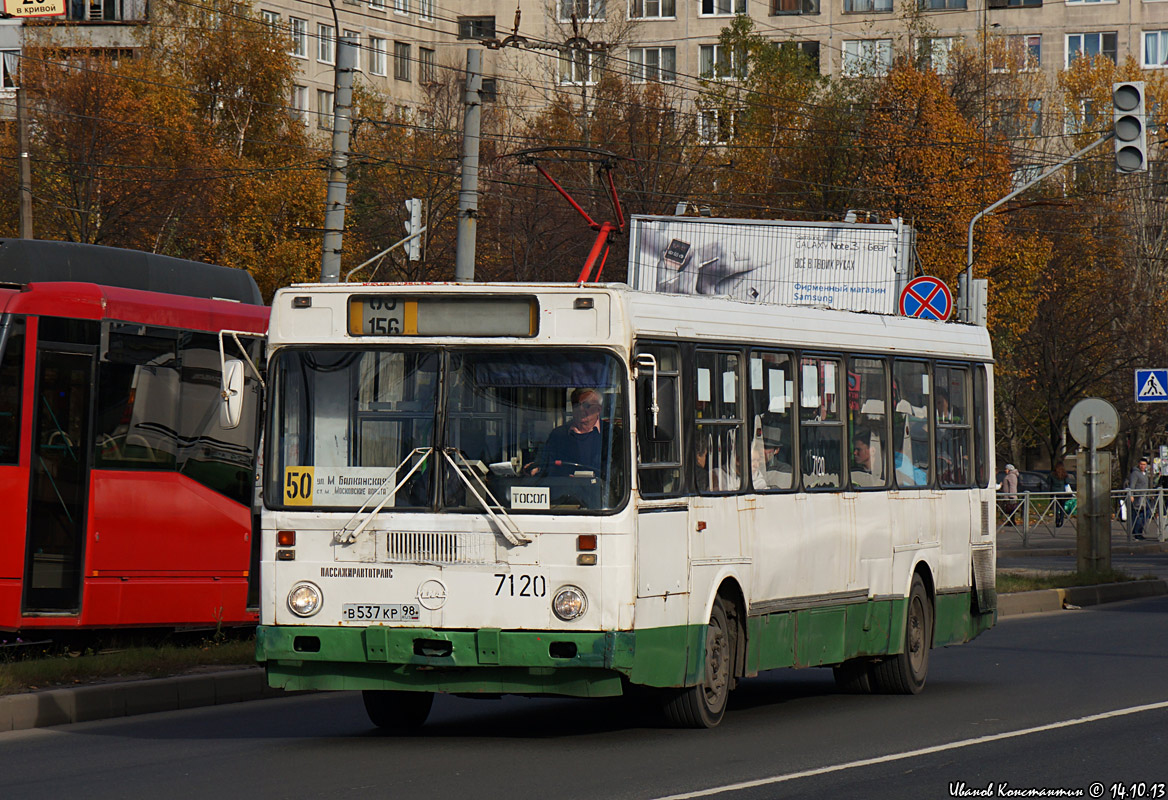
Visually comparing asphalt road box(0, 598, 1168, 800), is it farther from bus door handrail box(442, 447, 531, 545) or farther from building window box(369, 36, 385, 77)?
building window box(369, 36, 385, 77)

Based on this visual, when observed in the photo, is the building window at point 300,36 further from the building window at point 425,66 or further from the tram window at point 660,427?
the tram window at point 660,427

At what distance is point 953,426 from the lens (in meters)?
14.7

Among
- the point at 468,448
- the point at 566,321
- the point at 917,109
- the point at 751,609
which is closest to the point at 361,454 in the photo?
the point at 468,448

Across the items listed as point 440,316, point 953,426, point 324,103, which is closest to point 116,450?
point 440,316

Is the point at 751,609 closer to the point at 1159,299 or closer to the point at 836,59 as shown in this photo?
the point at 1159,299

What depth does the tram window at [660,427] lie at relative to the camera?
33.7 feet

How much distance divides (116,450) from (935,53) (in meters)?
54.9

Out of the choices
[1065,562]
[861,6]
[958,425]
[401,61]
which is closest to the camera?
[958,425]

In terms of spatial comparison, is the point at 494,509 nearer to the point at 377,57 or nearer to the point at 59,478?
the point at 59,478

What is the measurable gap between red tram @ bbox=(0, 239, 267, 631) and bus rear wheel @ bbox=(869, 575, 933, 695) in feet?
16.1

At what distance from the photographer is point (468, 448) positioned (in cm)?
1023

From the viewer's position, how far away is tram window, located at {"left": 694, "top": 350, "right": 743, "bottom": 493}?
11094mm

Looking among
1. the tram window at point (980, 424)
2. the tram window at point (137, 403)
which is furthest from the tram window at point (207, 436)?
the tram window at point (980, 424)

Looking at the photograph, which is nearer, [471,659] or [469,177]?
[471,659]
